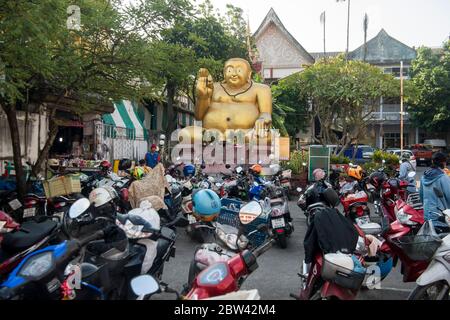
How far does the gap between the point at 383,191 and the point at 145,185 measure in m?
3.96

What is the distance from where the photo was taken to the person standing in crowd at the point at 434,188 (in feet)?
16.1

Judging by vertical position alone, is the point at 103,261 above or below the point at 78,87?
below

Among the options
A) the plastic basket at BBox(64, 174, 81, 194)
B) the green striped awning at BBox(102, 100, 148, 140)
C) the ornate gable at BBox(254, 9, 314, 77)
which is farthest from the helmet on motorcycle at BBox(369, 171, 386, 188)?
the ornate gable at BBox(254, 9, 314, 77)

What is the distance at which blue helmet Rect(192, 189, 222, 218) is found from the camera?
4.79 m

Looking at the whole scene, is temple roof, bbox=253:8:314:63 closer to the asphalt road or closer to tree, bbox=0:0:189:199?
tree, bbox=0:0:189:199

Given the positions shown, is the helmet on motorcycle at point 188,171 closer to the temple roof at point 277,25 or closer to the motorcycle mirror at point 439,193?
the motorcycle mirror at point 439,193

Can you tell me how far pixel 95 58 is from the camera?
6.14 metres

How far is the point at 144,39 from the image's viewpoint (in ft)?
21.3

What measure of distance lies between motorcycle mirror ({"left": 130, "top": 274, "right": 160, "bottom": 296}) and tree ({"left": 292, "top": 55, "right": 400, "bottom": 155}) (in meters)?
16.1

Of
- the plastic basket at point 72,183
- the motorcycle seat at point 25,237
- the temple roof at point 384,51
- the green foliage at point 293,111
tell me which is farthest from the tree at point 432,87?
the motorcycle seat at point 25,237

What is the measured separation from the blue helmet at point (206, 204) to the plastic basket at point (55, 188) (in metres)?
2.41

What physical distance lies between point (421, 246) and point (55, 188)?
5.01 metres
